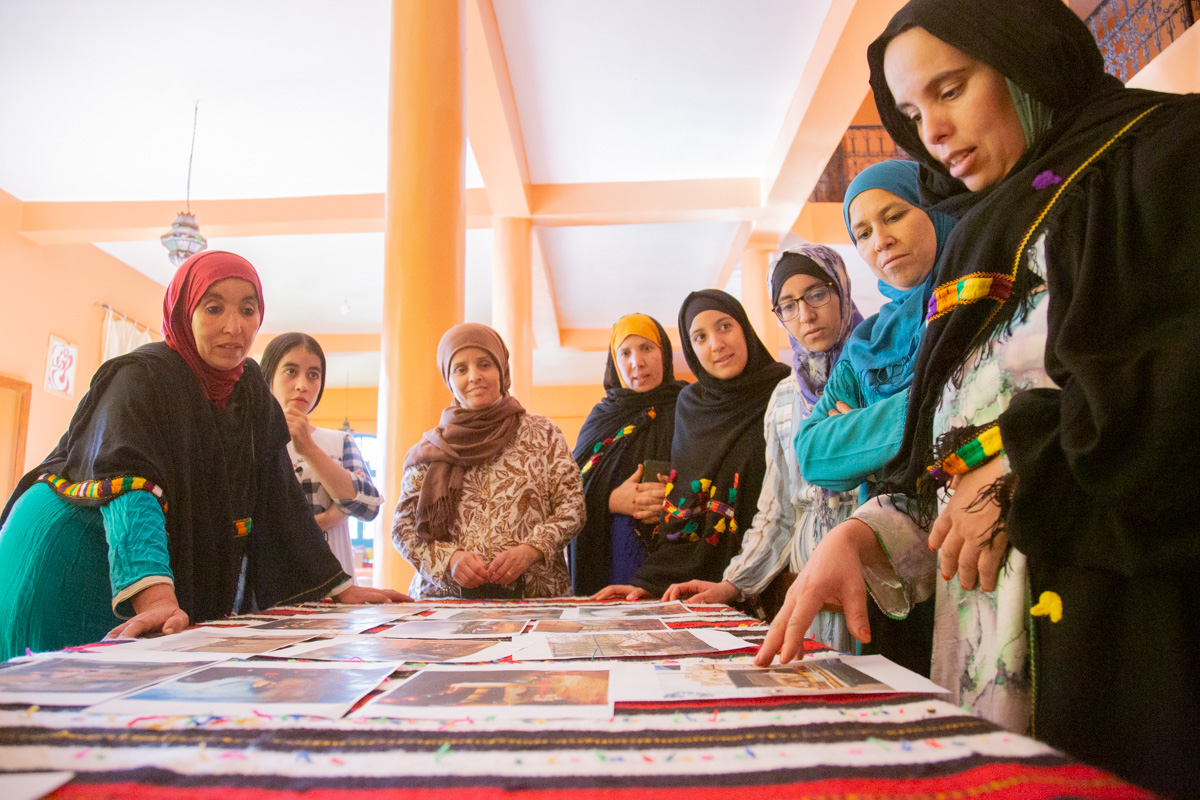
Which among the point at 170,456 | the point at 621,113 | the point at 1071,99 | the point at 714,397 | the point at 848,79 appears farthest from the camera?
the point at 621,113

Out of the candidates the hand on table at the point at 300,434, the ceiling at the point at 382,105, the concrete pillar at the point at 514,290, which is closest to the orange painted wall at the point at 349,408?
the ceiling at the point at 382,105

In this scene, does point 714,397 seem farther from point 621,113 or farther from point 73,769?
point 621,113

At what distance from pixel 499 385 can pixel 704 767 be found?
1660 mm

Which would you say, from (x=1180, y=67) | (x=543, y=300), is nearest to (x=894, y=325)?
(x=1180, y=67)

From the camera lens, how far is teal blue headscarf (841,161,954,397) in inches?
46.0

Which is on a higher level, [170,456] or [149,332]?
[149,332]

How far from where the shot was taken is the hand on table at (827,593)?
726mm

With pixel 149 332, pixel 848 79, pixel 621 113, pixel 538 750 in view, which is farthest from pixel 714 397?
pixel 149 332

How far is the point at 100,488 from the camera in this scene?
1.12m

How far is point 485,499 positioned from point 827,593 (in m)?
1.19

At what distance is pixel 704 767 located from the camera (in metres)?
0.45

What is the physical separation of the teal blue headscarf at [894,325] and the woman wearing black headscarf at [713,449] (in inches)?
24.8

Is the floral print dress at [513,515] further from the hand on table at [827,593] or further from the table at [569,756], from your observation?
the table at [569,756]

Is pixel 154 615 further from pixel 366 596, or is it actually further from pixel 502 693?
pixel 502 693
